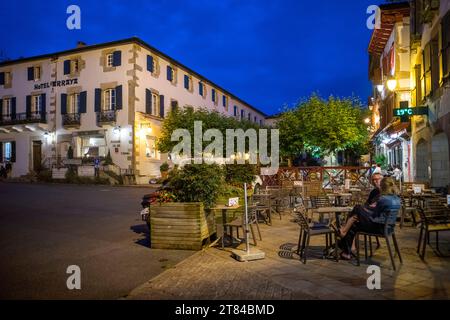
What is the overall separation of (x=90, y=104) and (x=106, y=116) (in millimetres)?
1836

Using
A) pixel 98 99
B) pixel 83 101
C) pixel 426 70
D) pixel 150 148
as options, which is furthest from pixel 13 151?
pixel 426 70

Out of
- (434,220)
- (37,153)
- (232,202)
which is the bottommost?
(434,220)

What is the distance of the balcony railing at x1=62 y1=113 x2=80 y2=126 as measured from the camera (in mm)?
27594

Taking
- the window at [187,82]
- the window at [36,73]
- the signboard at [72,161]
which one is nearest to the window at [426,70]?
the signboard at [72,161]

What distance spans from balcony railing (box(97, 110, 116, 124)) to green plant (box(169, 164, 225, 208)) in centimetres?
A: 2068

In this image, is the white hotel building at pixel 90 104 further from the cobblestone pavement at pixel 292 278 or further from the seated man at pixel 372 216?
the seated man at pixel 372 216

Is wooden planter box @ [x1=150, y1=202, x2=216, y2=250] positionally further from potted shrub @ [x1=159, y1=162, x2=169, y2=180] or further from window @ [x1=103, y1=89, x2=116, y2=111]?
window @ [x1=103, y1=89, x2=116, y2=111]

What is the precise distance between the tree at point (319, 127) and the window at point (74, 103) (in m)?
15.2

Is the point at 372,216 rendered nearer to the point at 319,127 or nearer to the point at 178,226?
the point at 178,226

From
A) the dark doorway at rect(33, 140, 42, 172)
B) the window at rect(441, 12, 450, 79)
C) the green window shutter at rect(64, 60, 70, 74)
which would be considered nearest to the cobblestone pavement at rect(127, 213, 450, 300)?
the window at rect(441, 12, 450, 79)

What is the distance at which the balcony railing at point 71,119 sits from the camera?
90.5 feet

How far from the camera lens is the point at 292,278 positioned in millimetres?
4871
